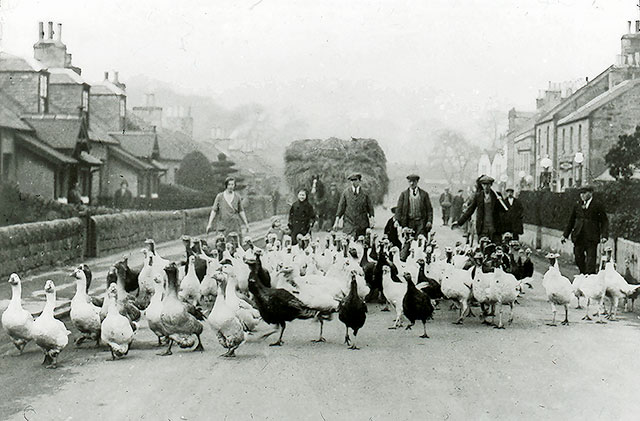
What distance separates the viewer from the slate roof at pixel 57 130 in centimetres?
3409

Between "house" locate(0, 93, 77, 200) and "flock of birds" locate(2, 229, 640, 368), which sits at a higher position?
"house" locate(0, 93, 77, 200)

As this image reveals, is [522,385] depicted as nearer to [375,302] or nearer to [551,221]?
[375,302]

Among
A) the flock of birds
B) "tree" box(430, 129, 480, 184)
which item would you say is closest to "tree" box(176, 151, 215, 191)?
the flock of birds

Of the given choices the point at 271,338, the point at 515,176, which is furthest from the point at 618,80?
the point at 271,338

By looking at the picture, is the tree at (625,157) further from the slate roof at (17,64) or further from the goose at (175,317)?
the slate roof at (17,64)

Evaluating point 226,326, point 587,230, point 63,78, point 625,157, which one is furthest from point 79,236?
point 63,78

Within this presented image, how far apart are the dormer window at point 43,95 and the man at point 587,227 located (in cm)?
2966

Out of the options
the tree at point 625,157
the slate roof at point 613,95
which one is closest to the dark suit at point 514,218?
the tree at point 625,157

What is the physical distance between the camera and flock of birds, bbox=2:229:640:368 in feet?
27.8

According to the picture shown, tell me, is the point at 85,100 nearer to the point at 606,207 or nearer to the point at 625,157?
the point at 625,157

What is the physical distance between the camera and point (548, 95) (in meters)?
66.5

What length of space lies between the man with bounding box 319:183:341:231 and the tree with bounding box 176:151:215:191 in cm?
2258

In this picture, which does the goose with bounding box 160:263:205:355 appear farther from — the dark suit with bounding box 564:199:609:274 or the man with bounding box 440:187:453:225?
the man with bounding box 440:187:453:225

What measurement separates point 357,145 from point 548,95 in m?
39.0
